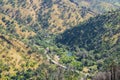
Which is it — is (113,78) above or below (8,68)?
below

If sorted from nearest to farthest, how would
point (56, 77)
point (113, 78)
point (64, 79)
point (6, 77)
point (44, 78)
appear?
point (113, 78)
point (64, 79)
point (56, 77)
point (44, 78)
point (6, 77)

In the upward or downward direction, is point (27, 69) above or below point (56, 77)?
above

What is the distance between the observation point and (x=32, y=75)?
622ft

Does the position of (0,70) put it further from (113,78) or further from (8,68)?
(113,78)

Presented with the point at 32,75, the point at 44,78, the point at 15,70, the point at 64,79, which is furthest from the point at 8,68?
the point at 64,79

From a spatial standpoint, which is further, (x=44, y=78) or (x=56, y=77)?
(x=44, y=78)

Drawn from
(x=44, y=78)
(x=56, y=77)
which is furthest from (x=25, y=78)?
(x=56, y=77)

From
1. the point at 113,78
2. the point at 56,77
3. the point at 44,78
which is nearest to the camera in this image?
the point at 113,78

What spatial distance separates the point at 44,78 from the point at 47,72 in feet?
49.2

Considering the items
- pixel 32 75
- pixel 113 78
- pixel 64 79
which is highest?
pixel 32 75

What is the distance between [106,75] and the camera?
59438 mm

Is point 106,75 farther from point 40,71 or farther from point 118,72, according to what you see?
point 40,71

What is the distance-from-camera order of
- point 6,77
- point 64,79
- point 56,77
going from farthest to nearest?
point 6,77, point 56,77, point 64,79

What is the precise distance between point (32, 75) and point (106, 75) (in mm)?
133011
